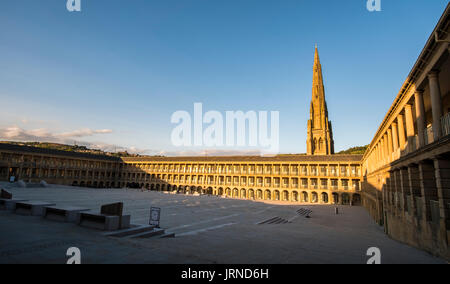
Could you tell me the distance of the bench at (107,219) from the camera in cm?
955

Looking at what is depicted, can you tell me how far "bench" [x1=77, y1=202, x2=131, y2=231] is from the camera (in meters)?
9.55

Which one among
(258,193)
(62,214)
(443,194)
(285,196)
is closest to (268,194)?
(258,193)

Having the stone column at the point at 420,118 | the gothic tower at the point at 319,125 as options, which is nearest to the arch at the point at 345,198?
the gothic tower at the point at 319,125

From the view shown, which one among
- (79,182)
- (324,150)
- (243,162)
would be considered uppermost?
(324,150)

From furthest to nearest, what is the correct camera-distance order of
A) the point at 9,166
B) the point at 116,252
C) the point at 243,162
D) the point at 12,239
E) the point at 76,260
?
the point at 243,162 → the point at 9,166 → the point at 12,239 → the point at 116,252 → the point at 76,260

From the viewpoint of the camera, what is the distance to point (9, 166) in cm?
5656

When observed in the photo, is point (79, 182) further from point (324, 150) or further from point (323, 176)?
point (324, 150)

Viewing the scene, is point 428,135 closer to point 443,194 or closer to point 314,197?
point 443,194

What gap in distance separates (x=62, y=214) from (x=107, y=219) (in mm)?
3655

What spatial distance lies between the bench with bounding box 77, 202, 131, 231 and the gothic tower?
273 feet

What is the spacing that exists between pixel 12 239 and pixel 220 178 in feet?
207

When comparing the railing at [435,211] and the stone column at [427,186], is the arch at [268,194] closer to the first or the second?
the stone column at [427,186]
